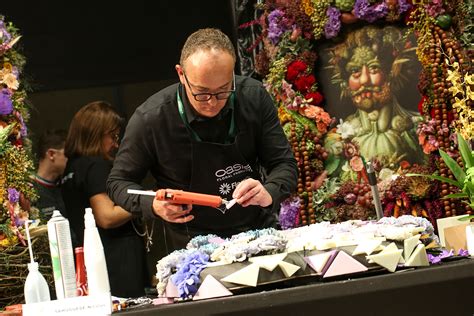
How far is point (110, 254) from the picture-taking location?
4.53 m

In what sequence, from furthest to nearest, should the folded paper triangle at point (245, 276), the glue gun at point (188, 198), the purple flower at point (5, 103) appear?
the purple flower at point (5, 103) → the glue gun at point (188, 198) → the folded paper triangle at point (245, 276)

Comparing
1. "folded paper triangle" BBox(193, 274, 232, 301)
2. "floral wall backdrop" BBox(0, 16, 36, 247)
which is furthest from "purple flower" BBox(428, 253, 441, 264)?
"floral wall backdrop" BBox(0, 16, 36, 247)

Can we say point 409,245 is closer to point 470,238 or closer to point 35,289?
point 470,238

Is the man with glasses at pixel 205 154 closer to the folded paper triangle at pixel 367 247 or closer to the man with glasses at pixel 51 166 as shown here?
the folded paper triangle at pixel 367 247

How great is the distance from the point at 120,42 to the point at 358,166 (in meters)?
1.67

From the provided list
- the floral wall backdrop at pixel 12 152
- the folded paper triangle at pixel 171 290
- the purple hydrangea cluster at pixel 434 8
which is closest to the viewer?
the folded paper triangle at pixel 171 290

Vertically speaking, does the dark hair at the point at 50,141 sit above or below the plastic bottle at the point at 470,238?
above

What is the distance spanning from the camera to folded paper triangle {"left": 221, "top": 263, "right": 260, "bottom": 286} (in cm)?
220

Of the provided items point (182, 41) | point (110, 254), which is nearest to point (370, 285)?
point (110, 254)

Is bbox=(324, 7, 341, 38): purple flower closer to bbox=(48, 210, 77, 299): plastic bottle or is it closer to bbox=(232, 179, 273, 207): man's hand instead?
bbox=(232, 179, 273, 207): man's hand

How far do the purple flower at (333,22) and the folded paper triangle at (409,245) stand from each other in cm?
276

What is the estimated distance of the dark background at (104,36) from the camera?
534 centimetres

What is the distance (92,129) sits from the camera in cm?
457

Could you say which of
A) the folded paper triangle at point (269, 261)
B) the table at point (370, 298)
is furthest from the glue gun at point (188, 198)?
the table at point (370, 298)
